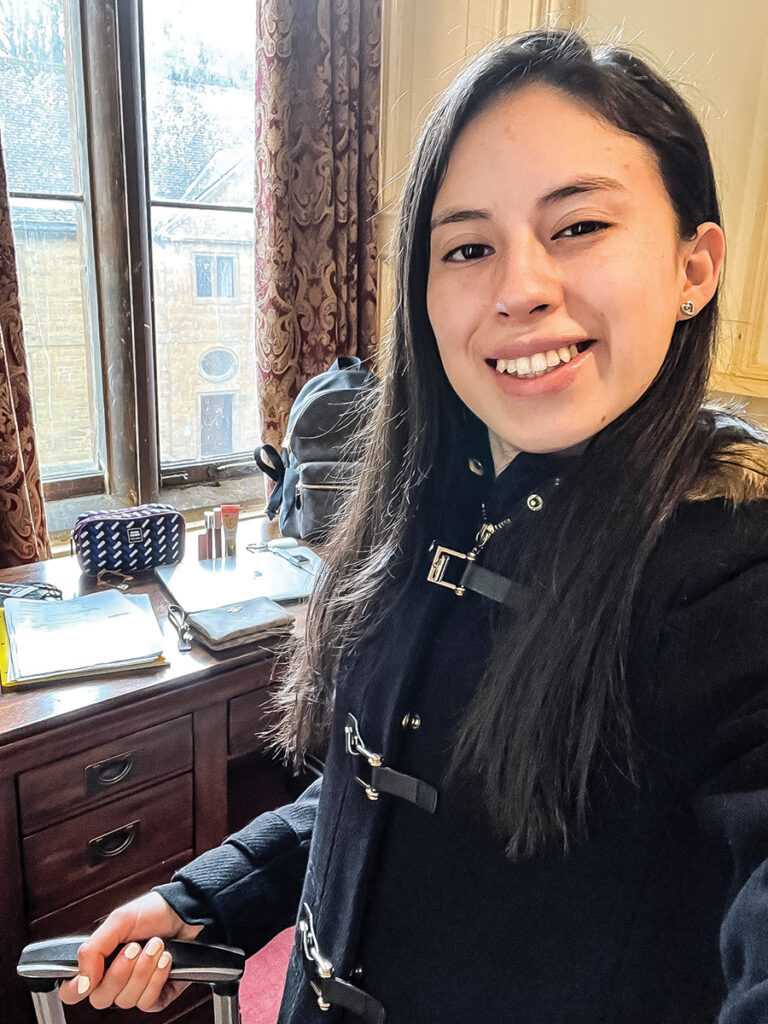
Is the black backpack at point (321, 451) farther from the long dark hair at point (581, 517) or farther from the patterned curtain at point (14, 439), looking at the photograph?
the long dark hair at point (581, 517)

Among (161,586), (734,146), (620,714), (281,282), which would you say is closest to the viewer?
(620,714)

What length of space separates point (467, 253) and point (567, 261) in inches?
3.7

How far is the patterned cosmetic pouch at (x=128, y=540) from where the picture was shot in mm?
1500

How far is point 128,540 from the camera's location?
1529 mm

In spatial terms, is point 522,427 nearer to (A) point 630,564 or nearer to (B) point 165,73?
(A) point 630,564

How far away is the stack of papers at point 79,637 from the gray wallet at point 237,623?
7cm

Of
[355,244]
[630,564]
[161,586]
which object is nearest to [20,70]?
[355,244]

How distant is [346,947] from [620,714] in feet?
1.13

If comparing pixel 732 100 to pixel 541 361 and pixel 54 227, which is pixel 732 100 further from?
pixel 54 227

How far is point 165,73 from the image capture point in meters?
1.96

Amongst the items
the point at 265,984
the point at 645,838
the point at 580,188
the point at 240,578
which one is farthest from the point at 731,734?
the point at 265,984

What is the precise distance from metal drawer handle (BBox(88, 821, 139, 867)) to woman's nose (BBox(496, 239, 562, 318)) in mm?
1047

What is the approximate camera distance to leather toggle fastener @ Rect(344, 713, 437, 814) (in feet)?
2.01

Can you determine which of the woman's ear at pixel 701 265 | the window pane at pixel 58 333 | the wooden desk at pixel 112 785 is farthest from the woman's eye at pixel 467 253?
the window pane at pixel 58 333
